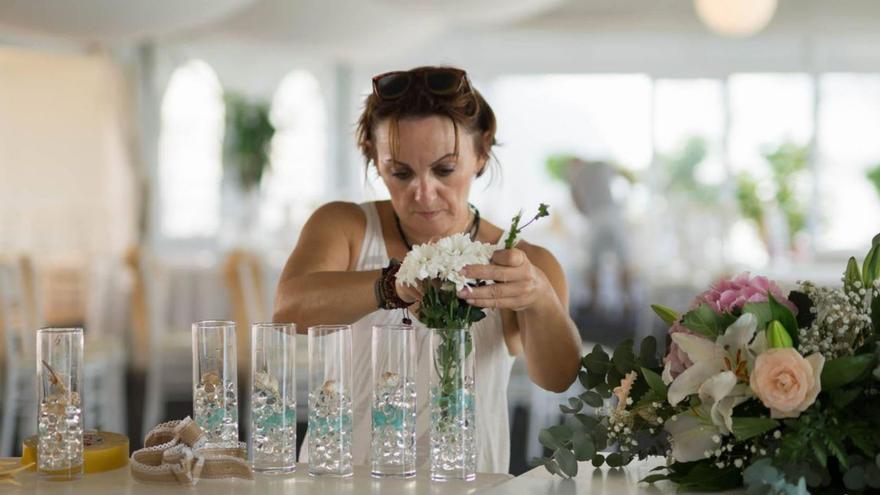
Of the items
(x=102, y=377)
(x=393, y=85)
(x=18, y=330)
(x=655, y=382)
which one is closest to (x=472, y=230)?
(x=393, y=85)

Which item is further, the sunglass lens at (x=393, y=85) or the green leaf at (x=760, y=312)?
the sunglass lens at (x=393, y=85)

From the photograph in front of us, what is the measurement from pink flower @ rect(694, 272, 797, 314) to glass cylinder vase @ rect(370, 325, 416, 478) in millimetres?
449

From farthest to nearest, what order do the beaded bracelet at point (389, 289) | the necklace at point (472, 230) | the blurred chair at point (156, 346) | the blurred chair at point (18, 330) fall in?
the blurred chair at point (156, 346)
the blurred chair at point (18, 330)
the necklace at point (472, 230)
the beaded bracelet at point (389, 289)

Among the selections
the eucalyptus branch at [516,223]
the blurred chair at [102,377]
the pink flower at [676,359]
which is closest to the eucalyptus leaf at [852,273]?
the pink flower at [676,359]

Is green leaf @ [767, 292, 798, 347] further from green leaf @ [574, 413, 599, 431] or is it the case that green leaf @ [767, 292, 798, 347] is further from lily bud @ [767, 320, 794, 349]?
green leaf @ [574, 413, 599, 431]

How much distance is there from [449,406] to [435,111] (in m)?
0.64

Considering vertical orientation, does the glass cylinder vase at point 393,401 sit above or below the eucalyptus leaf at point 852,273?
below

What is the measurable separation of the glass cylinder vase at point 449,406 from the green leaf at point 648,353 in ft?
0.93

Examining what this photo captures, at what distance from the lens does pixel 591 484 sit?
6.03 feet

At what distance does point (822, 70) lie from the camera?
11836 mm

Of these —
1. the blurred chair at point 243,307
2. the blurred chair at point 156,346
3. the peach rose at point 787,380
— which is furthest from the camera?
the blurred chair at point 156,346

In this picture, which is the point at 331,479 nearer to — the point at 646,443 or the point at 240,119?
the point at 646,443

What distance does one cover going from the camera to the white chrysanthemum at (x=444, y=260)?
5.97 ft

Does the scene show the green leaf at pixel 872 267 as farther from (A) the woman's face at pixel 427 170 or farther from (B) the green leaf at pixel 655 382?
(A) the woman's face at pixel 427 170
